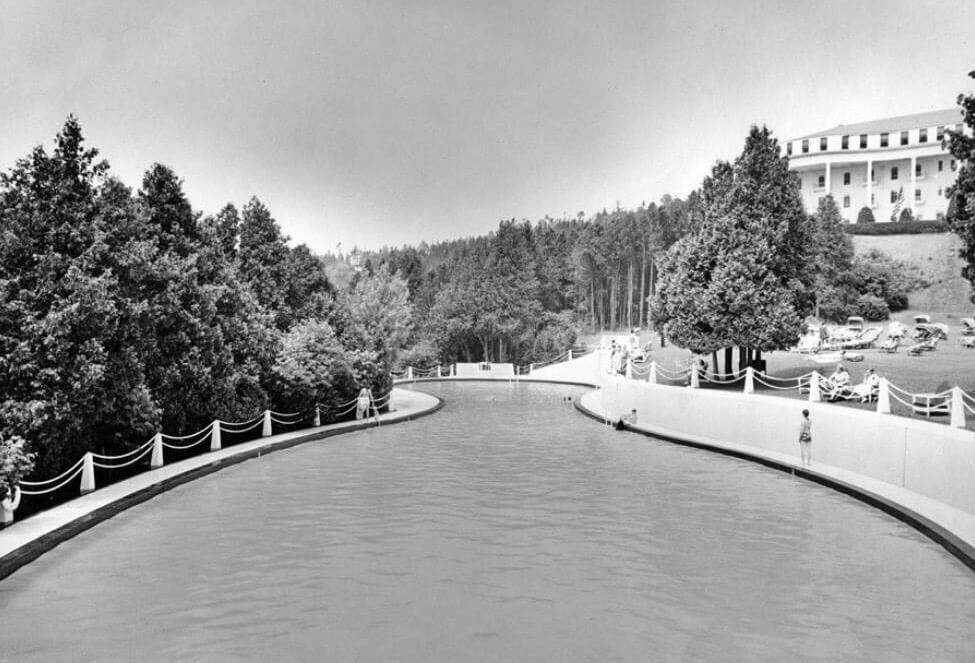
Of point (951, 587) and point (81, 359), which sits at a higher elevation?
point (81, 359)

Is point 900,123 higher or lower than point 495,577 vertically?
higher

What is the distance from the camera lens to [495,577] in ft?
33.0

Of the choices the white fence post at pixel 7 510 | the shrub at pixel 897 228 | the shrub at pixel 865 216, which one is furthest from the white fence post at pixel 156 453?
the shrub at pixel 865 216

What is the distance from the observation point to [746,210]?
3150cm

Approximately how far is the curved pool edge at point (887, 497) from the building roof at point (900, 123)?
6891 cm

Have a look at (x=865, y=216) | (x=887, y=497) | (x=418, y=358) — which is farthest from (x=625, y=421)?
(x=865, y=216)

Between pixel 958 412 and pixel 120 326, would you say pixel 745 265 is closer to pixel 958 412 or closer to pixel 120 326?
pixel 958 412

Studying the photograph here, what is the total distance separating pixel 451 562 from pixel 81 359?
8655 millimetres

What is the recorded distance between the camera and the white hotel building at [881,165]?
77.2 m

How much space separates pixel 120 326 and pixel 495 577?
10.6 m

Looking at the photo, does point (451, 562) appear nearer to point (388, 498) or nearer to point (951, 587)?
point (388, 498)

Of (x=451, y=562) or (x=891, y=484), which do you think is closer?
(x=451, y=562)

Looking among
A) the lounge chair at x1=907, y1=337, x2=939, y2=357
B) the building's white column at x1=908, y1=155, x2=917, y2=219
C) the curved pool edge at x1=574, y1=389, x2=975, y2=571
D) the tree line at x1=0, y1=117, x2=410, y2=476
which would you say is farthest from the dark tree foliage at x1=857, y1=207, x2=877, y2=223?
the tree line at x1=0, y1=117, x2=410, y2=476

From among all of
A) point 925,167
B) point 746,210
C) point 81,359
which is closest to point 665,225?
point 925,167
